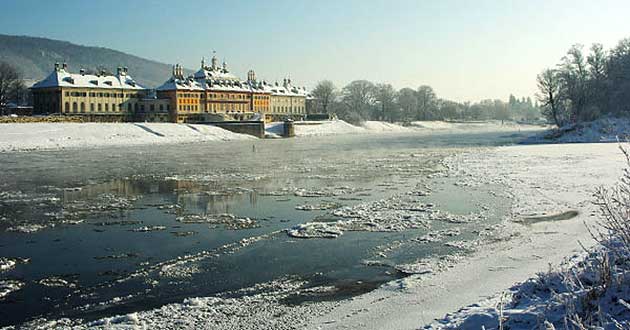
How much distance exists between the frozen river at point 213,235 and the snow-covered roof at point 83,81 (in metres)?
59.0

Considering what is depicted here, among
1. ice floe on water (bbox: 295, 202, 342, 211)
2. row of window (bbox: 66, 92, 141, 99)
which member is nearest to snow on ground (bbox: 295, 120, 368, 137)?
row of window (bbox: 66, 92, 141, 99)

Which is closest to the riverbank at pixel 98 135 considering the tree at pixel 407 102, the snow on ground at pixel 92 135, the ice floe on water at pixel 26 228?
the snow on ground at pixel 92 135

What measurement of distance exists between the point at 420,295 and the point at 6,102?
94.3 m

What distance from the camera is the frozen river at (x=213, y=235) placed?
32.4 ft

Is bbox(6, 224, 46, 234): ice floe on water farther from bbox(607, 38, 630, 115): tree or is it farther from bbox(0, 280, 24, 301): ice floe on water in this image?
bbox(607, 38, 630, 115): tree

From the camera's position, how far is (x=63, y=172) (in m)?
30.5

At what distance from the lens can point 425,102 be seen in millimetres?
163875

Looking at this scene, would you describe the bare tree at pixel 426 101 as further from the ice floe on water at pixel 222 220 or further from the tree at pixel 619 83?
the ice floe on water at pixel 222 220

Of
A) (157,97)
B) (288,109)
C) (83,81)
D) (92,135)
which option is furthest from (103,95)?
(288,109)

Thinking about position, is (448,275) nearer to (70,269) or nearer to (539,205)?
(70,269)

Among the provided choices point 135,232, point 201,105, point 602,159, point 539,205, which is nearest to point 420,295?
point 135,232

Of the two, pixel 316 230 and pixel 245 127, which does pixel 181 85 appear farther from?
pixel 316 230

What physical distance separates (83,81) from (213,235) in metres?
77.5

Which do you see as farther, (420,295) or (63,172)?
(63,172)
